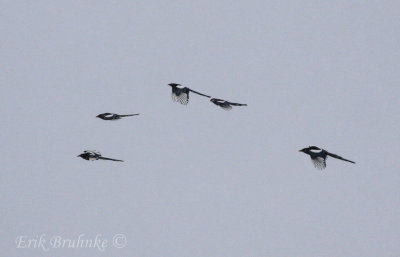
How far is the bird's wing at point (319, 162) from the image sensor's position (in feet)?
271

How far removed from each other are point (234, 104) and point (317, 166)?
39.1ft

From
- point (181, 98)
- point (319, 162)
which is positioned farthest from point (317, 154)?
point (181, 98)

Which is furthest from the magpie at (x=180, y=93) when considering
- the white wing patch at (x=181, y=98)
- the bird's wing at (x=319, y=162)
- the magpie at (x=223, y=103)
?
the bird's wing at (x=319, y=162)

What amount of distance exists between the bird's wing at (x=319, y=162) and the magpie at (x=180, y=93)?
594 inches

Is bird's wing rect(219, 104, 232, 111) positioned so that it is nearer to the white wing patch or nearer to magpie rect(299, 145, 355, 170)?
the white wing patch

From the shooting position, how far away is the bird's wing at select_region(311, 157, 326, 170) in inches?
3253

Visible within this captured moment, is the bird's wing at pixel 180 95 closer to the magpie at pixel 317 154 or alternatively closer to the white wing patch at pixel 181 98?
the white wing patch at pixel 181 98

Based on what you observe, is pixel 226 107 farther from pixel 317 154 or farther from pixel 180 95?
pixel 317 154

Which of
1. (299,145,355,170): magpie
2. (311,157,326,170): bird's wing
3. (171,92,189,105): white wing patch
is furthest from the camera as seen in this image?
(171,92,189,105): white wing patch

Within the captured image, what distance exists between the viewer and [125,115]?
8688cm

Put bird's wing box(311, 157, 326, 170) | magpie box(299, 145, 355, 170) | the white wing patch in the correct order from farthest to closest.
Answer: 1. the white wing patch
2. magpie box(299, 145, 355, 170)
3. bird's wing box(311, 157, 326, 170)

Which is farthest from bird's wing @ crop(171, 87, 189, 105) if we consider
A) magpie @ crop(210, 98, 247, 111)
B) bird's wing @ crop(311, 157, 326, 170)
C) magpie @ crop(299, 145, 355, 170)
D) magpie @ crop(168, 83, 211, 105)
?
bird's wing @ crop(311, 157, 326, 170)

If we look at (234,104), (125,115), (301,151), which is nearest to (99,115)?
(125,115)

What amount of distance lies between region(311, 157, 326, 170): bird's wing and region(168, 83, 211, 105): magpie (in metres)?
15.1
